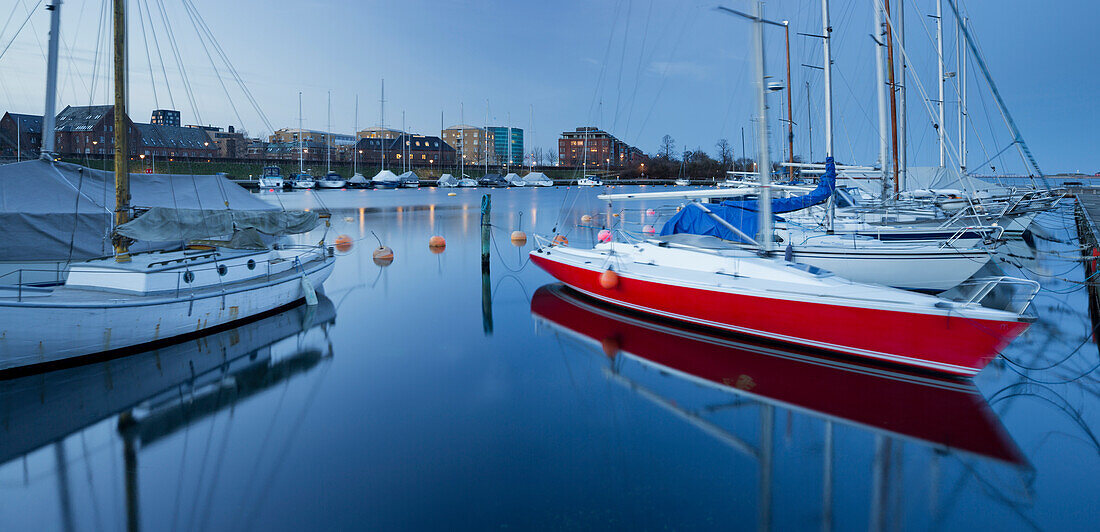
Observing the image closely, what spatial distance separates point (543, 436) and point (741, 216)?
10.6 m

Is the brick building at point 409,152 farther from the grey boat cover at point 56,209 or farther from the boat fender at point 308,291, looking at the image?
the boat fender at point 308,291

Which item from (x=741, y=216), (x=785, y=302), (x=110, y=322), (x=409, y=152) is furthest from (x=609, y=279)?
(x=409, y=152)

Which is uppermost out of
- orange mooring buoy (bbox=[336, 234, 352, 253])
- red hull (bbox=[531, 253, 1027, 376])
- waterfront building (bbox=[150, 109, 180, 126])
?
waterfront building (bbox=[150, 109, 180, 126])

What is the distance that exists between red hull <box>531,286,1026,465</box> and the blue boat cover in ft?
11.3

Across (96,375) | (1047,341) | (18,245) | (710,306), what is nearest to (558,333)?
(710,306)

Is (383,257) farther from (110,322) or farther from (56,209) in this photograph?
(110,322)

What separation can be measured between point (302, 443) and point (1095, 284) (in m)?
18.1

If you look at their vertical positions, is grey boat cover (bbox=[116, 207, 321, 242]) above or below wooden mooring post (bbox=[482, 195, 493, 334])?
above

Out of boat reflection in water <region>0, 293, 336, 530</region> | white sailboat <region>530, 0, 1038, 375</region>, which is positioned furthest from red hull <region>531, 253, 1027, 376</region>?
boat reflection in water <region>0, 293, 336, 530</region>

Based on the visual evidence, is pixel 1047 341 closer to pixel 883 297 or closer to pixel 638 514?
pixel 883 297

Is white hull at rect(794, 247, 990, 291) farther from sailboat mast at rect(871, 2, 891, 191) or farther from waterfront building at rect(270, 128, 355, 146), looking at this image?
waterfront building at rect(270, 128, 355, 146)

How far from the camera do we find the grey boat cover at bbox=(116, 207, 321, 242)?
35.9 feet

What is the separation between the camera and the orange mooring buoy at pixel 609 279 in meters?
13.0

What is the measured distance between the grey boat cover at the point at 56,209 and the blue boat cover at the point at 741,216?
10666 millimetres
